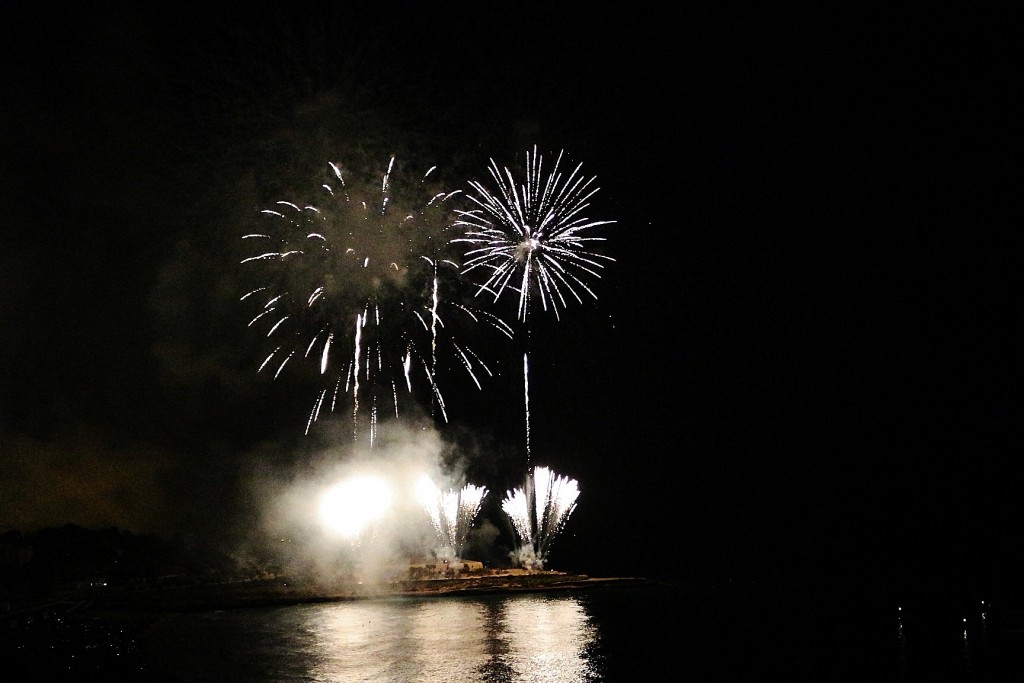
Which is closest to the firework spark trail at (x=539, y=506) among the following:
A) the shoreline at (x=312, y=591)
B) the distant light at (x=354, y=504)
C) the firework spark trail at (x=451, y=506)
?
the firework spark trail at (x=451, y=506)

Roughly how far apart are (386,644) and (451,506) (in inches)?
886

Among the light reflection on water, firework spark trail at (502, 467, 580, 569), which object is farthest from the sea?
firework spark trail at (502, 467, 580, 569)

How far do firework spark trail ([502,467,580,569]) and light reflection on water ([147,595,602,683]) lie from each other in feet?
32.7

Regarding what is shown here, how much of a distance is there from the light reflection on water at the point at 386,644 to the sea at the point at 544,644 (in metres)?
0.04

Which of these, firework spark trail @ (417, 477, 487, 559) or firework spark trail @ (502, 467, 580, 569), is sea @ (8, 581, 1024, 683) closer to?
firework spark trail @ (502, 467, 580, 569)

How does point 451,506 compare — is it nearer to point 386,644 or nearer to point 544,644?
point 386,644

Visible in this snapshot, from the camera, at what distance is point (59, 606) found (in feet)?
50.4

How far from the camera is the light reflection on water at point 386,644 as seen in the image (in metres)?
12.8

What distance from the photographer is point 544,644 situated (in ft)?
50.4

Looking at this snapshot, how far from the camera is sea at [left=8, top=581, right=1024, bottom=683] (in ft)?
41.4

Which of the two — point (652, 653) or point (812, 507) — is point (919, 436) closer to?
point (812, 507)

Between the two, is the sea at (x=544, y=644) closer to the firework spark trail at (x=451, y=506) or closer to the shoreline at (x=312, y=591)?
the shoreline at (x=312, y=591)

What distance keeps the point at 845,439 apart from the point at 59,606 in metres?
90.9


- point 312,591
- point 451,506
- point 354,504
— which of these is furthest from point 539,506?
point 312,591
